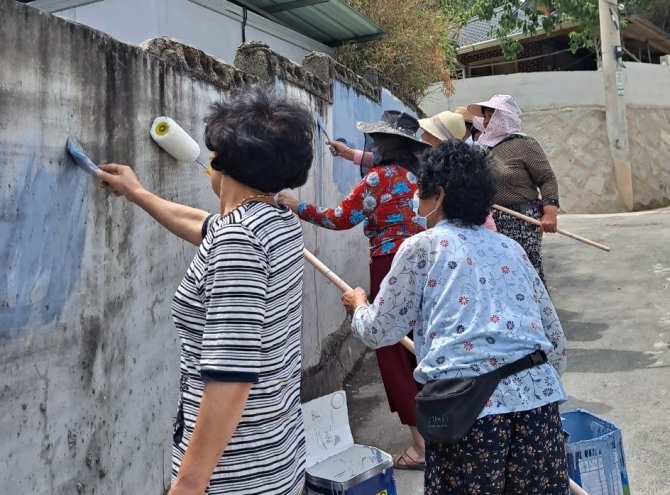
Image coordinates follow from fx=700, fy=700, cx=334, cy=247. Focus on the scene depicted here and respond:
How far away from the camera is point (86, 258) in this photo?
2189mm

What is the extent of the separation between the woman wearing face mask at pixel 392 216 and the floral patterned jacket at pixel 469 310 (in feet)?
4.51

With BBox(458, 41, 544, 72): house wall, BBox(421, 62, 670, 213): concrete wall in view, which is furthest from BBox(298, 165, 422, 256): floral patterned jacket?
BBox(458, 41, 544, 72): house wall

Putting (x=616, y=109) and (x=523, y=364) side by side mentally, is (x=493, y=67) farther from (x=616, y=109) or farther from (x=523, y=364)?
(x=523, y=364)

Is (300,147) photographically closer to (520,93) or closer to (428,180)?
(428,180)

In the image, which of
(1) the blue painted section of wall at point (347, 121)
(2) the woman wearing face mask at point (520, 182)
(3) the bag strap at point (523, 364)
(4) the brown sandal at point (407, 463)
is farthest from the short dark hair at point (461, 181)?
(1) the blue painted section of wall at point (347, 121)

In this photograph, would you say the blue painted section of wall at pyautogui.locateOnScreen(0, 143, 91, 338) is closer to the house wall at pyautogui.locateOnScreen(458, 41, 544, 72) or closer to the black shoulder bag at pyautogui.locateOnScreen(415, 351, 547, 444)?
the black shoulder bag at pyautogui.locateOnScreen(415, 351, 547, 444)

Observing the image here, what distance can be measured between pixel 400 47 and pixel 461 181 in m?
7.19

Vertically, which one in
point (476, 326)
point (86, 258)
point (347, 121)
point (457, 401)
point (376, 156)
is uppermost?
point (347, 121)

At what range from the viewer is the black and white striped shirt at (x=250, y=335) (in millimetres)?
1454

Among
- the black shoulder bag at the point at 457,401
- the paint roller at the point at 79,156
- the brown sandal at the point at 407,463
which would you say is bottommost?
the brown sandal at the point at 407,463

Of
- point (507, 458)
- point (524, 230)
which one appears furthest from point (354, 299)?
point (524, 230)

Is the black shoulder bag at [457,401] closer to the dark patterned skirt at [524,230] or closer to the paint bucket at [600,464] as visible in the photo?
the paint bucket at [600,464]

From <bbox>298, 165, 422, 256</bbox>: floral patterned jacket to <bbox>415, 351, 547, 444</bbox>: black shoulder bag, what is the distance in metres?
1.57

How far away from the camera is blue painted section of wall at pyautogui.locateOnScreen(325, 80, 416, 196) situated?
5285mm
